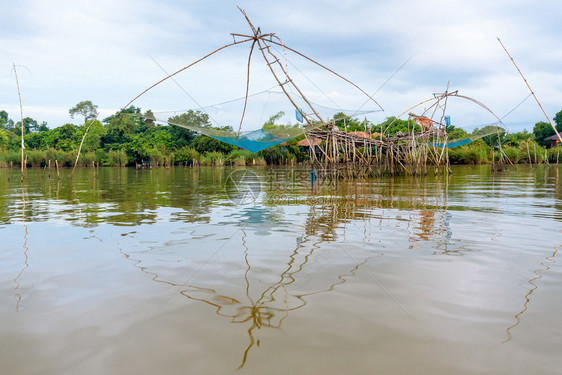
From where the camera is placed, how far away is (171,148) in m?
46.7

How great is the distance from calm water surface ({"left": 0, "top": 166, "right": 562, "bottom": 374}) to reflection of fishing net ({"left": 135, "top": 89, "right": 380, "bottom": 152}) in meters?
4.55

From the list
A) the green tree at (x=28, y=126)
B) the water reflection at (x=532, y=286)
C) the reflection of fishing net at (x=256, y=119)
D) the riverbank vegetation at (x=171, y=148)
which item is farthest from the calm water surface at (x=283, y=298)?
the green tree at (x=28, y=126)

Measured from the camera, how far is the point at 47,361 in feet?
6.00

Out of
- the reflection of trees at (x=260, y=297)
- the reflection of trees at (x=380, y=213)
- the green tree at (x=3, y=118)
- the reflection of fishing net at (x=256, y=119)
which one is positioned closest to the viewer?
the reflection of trees at (x=260, y=297)

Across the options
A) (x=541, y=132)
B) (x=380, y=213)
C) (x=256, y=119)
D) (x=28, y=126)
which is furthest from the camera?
(x=28, y=126)

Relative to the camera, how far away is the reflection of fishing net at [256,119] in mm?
9289

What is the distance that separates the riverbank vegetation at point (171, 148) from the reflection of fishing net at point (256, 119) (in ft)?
70.0

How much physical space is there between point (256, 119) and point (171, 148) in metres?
38.8

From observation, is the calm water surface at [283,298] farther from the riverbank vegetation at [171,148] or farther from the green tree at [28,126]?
the green tree at [28,126]

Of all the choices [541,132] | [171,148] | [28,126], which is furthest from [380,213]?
[28,126]

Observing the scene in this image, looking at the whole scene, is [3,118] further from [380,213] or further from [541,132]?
[541,132]

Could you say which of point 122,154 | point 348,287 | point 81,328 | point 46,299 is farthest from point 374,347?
point 122,154

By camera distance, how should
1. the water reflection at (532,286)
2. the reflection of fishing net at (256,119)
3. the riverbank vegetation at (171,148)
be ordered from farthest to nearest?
1. the riverbank vegetation at (171,148)
2. the reflection of fishing net at (256,119)
3. the water reflection at (532,286)

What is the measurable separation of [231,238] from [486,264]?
255 cm
